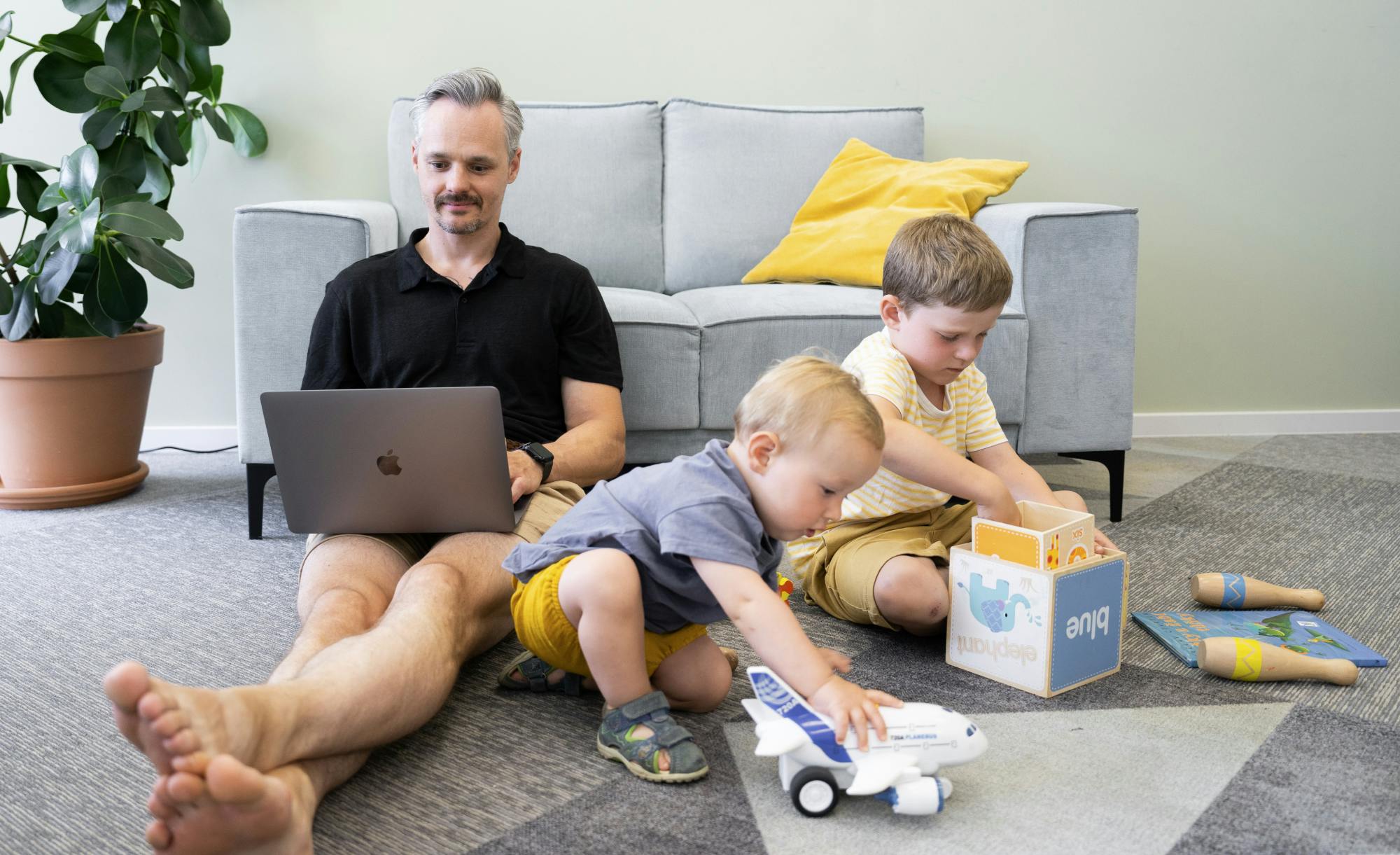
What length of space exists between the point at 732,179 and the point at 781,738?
188 centimetres

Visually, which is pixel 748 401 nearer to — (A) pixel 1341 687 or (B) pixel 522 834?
(B) pixel 522 834

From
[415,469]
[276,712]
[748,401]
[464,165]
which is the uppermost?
[464,165]

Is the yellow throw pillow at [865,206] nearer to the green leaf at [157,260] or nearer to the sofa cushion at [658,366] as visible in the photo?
the sofa cushion at [658,366]

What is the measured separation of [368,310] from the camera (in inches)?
65.7

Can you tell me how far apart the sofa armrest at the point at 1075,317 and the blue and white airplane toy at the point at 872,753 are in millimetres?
1292

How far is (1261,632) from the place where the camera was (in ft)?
5.15

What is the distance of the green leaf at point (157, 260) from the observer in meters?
2.07

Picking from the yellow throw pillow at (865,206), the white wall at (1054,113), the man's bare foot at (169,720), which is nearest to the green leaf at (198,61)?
the white wall at (1054,113)

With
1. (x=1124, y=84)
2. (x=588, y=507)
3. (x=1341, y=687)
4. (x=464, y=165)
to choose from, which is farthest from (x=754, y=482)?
(x=1124, y=84)

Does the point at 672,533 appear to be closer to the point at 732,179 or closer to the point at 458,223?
the point at 458,223

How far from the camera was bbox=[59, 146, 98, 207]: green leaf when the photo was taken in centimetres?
222

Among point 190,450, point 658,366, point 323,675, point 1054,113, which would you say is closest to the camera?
point 323,675

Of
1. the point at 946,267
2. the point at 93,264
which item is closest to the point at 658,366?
the point at 946,267

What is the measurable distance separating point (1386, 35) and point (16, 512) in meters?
3.76
